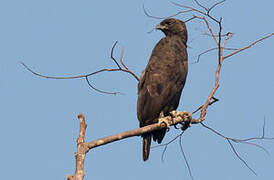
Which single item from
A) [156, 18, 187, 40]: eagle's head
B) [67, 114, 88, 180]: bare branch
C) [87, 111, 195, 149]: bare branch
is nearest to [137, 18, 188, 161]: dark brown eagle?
[87, 111, 195, 149]: bare branch

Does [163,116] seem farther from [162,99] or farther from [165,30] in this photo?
[165,30]

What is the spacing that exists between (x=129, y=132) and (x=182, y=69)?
2.02 m

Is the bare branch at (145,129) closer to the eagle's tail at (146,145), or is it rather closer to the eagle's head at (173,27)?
the eagle's tail at (146,145)

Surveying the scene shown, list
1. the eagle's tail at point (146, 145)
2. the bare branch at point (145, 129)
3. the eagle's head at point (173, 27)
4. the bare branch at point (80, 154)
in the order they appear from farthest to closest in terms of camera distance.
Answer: the eagle's head at point (173, 27)
the eagle's tail at point (146, 145)
the bare branch at point (145, 129)
the bare branch at point (80, 154)

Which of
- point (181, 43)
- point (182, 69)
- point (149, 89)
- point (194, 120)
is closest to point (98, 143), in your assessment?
point (194, 120)

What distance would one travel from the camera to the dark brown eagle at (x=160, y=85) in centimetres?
593

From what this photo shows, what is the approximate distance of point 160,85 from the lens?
603 cm

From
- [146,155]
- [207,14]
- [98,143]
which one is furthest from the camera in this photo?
[146,155]

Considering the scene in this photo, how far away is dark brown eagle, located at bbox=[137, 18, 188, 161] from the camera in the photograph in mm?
5926

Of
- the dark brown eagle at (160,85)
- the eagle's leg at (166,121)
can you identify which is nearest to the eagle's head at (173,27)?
the dark brown eagle at (160,85)

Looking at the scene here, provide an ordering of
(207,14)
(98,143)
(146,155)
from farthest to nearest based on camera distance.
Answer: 1. (146,155)
2. (207,14)
3. (98,143)

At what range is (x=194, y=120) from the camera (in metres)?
5.29

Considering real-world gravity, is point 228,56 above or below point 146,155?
above

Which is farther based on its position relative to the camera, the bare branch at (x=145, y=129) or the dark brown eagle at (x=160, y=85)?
the dark brown eagle at (x=160, y=85)
